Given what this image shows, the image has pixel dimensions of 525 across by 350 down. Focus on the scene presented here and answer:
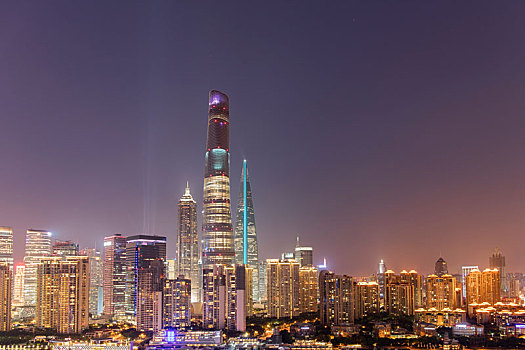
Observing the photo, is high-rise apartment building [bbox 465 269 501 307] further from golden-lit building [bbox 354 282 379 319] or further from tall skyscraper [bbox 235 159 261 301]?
tall skyscraper [bbox 235 159 261 301]

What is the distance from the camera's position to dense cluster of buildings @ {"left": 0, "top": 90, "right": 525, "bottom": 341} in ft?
69.0

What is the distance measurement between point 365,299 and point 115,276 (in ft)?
37.0

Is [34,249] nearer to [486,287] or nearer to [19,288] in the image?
[19,288]

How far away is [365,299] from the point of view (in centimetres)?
2367

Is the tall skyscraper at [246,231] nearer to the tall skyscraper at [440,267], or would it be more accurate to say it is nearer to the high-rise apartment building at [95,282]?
the high-rise apartment building at [95,282]

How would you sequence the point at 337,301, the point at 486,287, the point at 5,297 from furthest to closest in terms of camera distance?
1. the point at 486,287
2. the point at 337,301
3. the point at 5,297

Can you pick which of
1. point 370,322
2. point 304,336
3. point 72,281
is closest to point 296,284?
point 370,322

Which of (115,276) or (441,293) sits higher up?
(115,276)

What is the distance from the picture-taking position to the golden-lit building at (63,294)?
2116 cm

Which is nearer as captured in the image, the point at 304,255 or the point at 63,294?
the point at 63,294

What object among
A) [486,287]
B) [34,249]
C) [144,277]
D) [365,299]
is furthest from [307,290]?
[34,249]

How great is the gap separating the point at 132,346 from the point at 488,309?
1305 cm

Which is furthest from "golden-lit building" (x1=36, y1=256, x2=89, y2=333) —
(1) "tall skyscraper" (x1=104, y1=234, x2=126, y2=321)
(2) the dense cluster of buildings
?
(1) "tall skyscraper" (x1=104, y1=234, x2=126, y2=321)

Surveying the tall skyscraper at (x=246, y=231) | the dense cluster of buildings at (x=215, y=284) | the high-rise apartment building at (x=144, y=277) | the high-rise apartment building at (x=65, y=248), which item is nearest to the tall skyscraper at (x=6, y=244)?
the dense cluster of buildings at (x=215, y=284)
